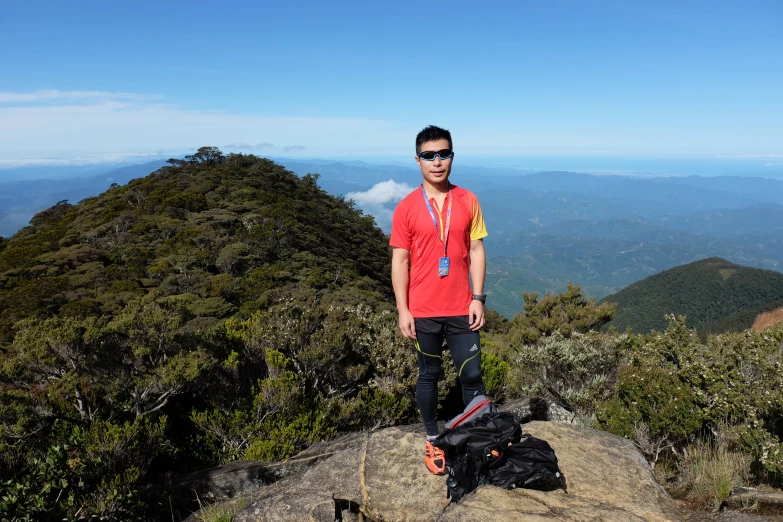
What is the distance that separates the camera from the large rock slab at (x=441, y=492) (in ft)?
10.5

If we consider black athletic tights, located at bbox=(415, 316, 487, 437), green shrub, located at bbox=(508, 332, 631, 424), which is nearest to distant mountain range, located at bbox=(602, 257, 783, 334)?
green shrub, located at bbox=(508, 332, 631, 424)

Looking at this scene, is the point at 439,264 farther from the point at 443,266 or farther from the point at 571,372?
the point at 571,372

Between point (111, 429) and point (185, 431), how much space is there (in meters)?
2.31

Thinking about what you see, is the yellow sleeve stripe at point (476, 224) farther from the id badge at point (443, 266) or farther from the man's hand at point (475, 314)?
the man's hand at point (475, 314)

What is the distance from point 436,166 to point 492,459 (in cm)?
245

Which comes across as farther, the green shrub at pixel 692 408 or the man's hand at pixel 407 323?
the green shrub at pixel 692 408

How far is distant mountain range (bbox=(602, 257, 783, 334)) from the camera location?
114m

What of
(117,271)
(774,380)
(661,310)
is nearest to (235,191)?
(117,271)

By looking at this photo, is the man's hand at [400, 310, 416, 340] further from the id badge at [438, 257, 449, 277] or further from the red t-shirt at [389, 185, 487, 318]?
the id badge at [438, 257, 449, 277]

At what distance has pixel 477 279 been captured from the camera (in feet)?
12.8

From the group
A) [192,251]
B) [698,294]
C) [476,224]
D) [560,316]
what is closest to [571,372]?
[476,224]

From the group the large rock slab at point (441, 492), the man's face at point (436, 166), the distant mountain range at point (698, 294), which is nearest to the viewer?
the large rock slab at point (441, 492)

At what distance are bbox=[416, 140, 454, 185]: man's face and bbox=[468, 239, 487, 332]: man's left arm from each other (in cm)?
65

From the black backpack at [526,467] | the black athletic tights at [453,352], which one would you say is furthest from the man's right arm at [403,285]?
the black backpack at [526,467]
